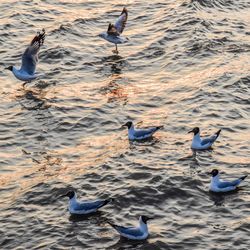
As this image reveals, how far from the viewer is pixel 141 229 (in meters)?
20.5

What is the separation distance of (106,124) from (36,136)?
295cm

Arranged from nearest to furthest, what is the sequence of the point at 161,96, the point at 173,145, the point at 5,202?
the point at 5,202
the point at 173,145
the point at 161,96

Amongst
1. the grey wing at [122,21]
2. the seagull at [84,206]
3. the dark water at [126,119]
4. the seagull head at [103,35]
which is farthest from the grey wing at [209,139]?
the grey wing at [122,21]

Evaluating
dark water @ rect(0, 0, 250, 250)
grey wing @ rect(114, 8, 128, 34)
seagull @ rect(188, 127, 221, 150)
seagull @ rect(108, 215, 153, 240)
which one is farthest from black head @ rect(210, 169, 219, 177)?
grey wing @ rect(114, 8, 128, 34)

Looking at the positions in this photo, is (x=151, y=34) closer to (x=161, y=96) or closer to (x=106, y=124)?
(x=161, y=96)

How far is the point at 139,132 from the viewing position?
26672 millimetres

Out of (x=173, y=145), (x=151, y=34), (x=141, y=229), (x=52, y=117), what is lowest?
(x=141, y=229)

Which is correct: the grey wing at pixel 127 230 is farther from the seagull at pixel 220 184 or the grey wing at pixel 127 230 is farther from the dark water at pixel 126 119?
the seagull at pixel 220 184

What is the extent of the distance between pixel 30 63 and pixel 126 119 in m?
6.05

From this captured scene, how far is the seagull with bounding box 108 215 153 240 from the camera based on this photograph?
20375mm

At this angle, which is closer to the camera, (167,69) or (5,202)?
(5,202)

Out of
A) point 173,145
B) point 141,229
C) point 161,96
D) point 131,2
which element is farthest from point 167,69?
point 141,229

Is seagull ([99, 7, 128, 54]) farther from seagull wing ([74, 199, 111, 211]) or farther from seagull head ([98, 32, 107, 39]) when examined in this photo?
seagull wing ([74, 199, 111, 211])

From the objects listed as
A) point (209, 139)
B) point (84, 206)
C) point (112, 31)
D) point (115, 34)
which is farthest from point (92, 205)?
point (115, 34)
